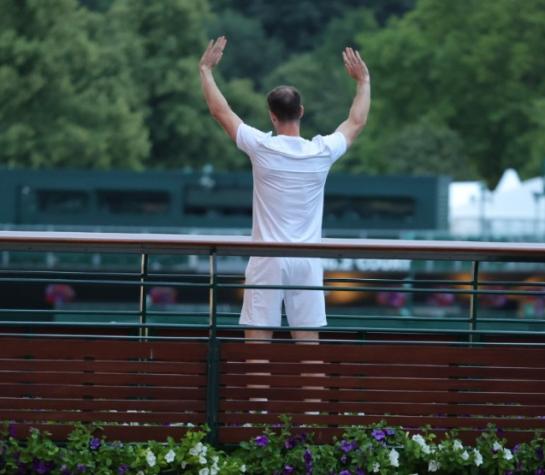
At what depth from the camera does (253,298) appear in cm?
811

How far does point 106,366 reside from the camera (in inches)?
311

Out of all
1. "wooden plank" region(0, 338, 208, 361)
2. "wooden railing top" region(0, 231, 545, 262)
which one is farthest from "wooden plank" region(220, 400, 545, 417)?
"wooden railing top" region(0, 231, 545, 262)

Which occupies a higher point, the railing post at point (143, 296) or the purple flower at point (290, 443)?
the railing post at point (143, 296)

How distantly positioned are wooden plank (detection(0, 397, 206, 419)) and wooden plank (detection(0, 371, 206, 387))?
2.9 inches

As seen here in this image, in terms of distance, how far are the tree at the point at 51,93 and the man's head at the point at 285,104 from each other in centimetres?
4724

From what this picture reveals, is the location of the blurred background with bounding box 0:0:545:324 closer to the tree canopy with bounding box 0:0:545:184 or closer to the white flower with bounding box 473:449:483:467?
the tree canopy with bounding box 0:0:545:184

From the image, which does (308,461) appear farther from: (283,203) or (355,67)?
(355,67)

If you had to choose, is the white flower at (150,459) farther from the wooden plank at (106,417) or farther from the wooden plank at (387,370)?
the wooden plank at (387,370)

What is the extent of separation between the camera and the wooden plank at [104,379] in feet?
25.8

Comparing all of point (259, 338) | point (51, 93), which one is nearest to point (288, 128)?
point (259, 338)

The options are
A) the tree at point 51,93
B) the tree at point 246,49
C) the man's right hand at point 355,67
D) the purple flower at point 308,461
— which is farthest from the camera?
the tree at point 246,49

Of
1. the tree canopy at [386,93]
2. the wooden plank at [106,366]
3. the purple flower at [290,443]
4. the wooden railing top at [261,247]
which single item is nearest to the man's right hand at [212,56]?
the wooden railing top at [261,247]

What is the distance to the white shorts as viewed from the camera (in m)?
8.09

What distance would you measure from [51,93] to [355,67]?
4887 centimetres
